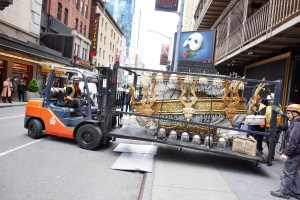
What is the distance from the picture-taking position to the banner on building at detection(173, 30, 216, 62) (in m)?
18.5

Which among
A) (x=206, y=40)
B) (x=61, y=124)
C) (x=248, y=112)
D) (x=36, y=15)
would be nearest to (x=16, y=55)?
(x=36, y=15)

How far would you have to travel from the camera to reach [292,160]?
5410mm

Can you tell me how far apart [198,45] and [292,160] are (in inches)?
586

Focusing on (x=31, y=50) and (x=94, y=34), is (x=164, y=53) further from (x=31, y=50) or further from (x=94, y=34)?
(x=31, y=50)

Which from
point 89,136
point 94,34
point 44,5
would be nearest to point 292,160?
point 89,136

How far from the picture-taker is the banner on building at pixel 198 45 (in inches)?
727

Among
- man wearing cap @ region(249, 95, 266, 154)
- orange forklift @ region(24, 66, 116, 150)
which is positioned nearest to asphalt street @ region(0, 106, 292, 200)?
orange forklift @ region(24, 66, 116, 150)

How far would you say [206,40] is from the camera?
733 inches

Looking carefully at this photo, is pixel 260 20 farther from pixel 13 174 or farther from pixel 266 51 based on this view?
pixel 13 174

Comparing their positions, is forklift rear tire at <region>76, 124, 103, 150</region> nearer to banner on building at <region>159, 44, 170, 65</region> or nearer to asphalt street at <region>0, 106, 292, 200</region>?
asphalt street at <region>0, 106, 292, 200</region>

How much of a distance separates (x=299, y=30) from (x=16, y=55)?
62.3 ft

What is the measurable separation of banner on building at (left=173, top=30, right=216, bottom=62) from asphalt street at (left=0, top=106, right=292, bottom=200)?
1105cm

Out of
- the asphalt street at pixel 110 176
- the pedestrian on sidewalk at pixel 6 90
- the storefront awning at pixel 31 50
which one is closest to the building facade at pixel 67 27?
the storefront awning at pixel 31 50

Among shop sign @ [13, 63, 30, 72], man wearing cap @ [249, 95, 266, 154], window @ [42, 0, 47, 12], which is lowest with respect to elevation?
man wearing cap @ [249, 95, 266, 154]
